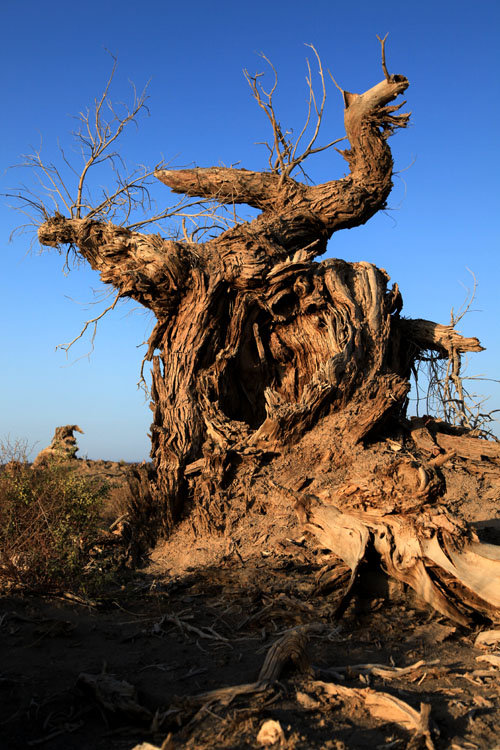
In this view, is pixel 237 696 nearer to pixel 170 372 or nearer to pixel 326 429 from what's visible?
pixel 326 429

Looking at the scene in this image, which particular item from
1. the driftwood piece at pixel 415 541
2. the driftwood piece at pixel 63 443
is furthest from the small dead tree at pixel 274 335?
the driftwood piece at pixel 63 443

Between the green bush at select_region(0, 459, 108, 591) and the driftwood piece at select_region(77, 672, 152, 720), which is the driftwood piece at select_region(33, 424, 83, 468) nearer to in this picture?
the green bush at select_region(0, 459, 108, 591)

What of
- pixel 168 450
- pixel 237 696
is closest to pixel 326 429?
pixel 168 450

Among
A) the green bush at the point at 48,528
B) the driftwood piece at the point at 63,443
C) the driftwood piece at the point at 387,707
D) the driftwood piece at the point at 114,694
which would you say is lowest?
the driftwood piece at the point at 114,694

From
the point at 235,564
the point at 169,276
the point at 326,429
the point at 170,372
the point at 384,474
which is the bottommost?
the point at 235,564

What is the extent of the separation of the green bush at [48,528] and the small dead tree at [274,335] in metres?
1.00

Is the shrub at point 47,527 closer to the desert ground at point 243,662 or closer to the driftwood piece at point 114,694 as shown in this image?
the desert ground at point 243,662

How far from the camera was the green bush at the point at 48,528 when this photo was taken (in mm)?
5621

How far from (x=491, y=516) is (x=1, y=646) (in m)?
5.68

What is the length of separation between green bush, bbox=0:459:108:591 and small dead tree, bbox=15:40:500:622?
39.3 inches

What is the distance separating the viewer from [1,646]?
4.34 meters

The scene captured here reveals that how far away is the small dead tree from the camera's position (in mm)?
7277

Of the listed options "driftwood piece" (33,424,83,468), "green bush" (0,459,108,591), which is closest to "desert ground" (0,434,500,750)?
"green bush" (0,459,108,591)

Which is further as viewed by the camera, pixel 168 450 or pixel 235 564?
pixel 168 450
